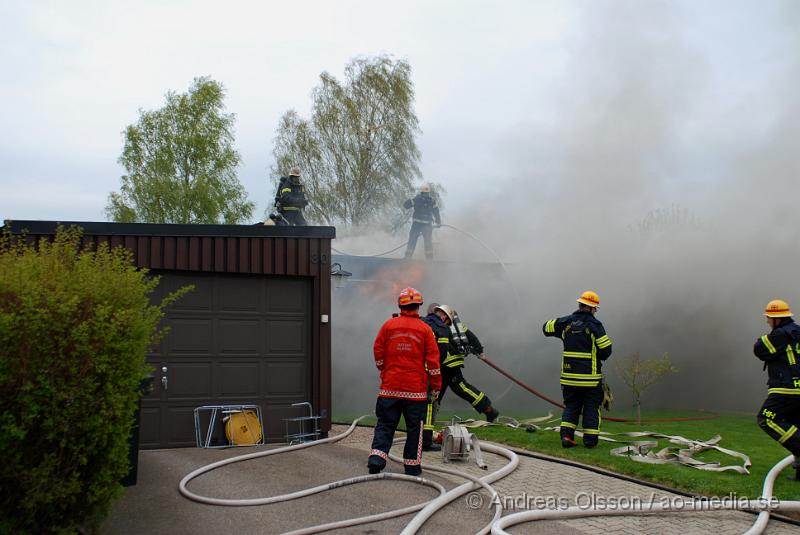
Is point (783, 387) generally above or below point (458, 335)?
below

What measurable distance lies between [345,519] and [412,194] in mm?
26077

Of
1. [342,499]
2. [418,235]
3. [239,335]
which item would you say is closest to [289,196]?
[418,235]

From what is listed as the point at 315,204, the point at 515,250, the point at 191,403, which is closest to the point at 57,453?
the point at 191,403

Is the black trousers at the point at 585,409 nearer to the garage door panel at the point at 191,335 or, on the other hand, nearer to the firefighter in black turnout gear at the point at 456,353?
the firefighter in black turnout gear at the point at 456,353

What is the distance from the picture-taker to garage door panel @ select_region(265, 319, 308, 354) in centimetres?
1047

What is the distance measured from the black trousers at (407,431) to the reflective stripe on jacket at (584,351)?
102 inches

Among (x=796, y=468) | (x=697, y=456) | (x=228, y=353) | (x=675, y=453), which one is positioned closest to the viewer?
(x=796, y=468)

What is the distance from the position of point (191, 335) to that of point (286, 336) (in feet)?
4.55

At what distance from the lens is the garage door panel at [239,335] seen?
33.4 feet

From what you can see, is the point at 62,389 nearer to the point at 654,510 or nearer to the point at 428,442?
the point at 654,510

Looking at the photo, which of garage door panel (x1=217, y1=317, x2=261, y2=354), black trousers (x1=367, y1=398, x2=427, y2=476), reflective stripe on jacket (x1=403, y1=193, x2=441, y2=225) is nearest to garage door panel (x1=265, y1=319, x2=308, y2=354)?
garage door panel (x1=217, y1=317, x2=261, y2=354)

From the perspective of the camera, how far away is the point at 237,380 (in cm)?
1023

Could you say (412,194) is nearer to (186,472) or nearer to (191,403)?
(191,403)

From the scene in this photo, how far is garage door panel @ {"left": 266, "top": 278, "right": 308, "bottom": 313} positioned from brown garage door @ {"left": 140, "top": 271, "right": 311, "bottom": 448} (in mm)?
15
